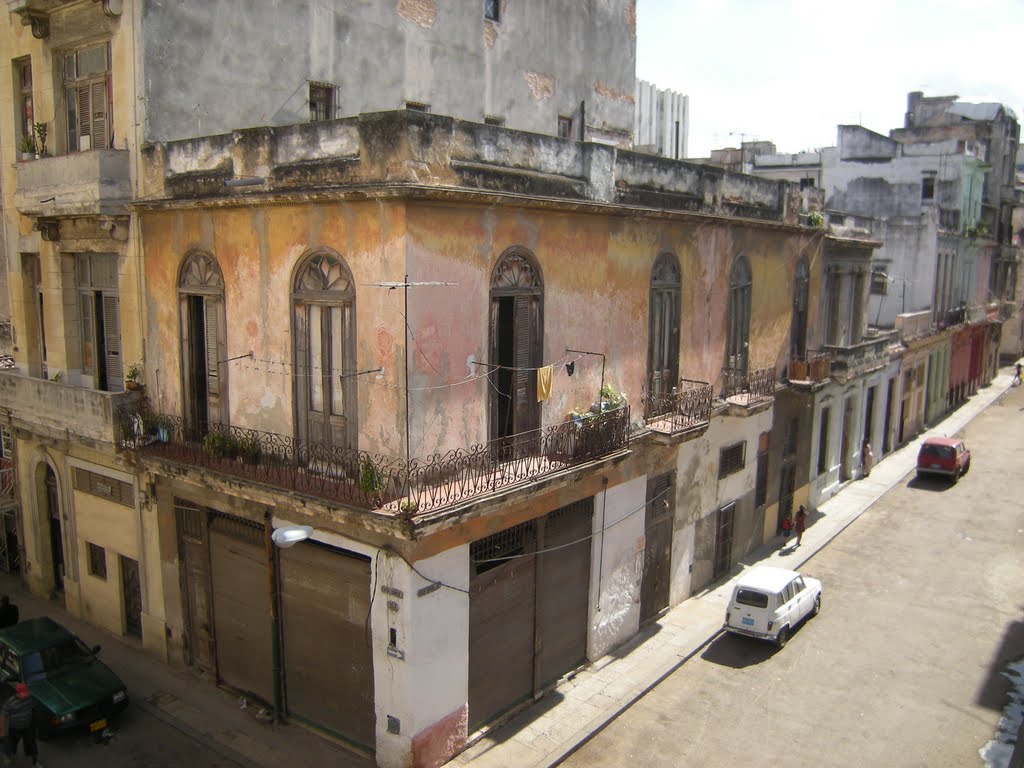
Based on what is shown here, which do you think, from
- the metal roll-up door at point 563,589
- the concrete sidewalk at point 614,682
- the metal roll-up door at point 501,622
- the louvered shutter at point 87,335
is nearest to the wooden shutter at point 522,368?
the metal roll-up door at point 501,622

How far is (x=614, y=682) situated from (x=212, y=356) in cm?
939

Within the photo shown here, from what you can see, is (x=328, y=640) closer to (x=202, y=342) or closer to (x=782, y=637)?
(x=202, y=342)

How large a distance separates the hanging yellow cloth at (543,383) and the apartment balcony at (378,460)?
0.55m

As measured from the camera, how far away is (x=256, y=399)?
1298 centimetres

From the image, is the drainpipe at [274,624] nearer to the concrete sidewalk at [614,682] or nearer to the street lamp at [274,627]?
the street lamp at [274,627]

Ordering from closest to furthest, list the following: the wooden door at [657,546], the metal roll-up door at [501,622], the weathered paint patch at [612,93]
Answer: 1. the metal roll-up door at [501,622]
2. the wooden door at [657,546]
3. the weathered paint patch at [612,93]

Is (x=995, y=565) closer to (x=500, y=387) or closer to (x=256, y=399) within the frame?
(x=500, y=387)

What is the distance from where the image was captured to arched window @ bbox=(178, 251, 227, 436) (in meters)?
13.4

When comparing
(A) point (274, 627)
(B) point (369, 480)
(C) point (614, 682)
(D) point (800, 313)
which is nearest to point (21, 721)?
(A) point (274, 627)

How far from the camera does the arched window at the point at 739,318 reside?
18719 mm

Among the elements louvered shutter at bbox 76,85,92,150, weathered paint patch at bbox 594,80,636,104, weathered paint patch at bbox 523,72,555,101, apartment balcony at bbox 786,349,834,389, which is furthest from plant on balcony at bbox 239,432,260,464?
apartment balcony at bbox 786,349,834,389

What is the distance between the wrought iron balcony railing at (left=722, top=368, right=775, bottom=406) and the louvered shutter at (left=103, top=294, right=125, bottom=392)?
509 inches

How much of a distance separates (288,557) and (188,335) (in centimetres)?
427

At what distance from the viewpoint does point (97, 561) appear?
16.9 m
